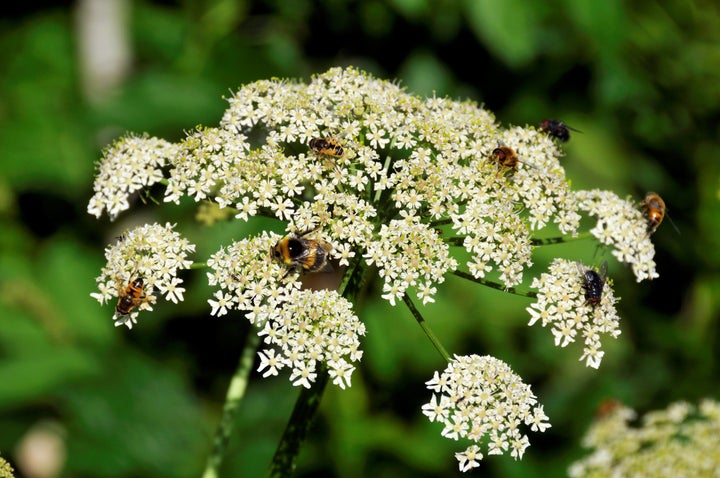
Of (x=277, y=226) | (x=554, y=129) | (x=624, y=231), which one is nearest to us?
(x=624, y=231)

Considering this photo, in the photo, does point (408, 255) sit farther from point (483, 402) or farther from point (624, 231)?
point (624, 231)

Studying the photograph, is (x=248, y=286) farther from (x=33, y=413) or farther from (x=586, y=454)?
(x=33, y=413)

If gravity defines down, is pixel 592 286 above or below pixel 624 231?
below

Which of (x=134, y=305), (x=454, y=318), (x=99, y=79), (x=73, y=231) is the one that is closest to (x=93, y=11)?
(x=99, y=79)

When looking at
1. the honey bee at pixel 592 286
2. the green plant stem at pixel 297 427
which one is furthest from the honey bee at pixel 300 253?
the honey bee at pixel 592 286

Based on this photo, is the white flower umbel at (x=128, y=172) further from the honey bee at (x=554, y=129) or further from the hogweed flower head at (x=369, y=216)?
the honey bee at (x=554, y=129)

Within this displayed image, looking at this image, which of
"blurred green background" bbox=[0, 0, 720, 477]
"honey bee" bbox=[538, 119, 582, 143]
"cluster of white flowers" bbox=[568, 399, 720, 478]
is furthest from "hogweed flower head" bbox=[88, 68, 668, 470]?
"blurred green background" bbox=[0, 0, 720, 477]

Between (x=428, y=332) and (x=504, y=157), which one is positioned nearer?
(x=428, y=332)

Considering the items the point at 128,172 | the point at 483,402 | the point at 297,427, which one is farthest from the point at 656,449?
the point at 128,172
